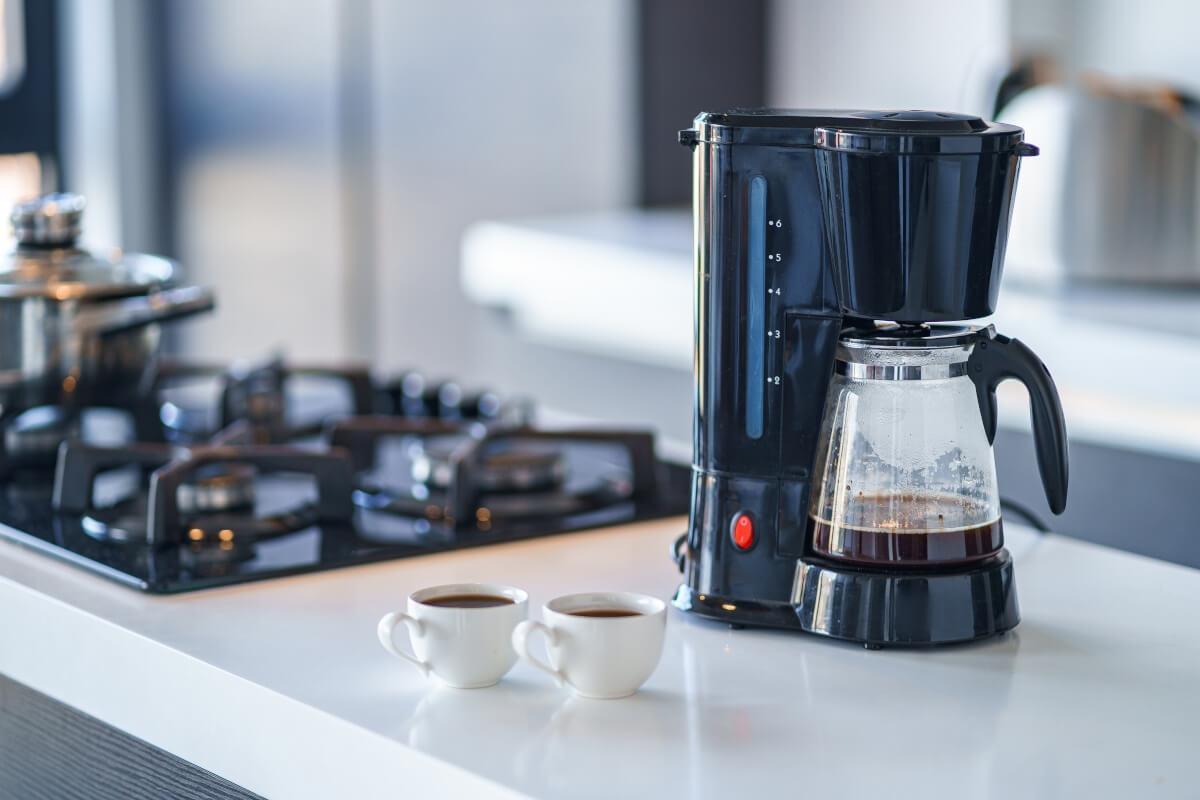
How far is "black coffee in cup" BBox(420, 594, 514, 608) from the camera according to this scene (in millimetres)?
897

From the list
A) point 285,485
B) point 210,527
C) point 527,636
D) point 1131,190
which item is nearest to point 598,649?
point 527,636

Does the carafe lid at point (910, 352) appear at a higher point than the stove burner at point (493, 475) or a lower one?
higher

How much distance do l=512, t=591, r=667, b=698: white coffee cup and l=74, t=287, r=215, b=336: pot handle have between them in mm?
639

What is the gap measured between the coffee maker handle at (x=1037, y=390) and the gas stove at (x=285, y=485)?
1.22ft

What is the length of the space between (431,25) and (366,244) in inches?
19.3

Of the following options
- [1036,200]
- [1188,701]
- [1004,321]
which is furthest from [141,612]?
Result: [1036,200]

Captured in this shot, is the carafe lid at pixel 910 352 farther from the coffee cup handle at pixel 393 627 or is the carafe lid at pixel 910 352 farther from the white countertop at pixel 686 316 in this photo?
the white countertop at pixel 686 316

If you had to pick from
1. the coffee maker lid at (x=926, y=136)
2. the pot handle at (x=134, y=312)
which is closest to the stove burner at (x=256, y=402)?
the pot handle at (x=134, y=312)

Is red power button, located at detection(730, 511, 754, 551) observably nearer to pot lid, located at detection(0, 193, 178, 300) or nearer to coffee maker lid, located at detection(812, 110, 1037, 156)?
coffee maker lid, located at detection(812, 110, 1037, 156)

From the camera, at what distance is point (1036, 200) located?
207 centimetres

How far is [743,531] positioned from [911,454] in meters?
0.12

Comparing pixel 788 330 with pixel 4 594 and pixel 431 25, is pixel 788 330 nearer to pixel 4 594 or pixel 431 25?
pixel 4 594

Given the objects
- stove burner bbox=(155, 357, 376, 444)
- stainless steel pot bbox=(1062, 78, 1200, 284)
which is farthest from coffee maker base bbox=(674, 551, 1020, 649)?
stainless steel pot bbox=(1062, 78, 1200, 284)

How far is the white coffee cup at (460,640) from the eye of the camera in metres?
0.84
